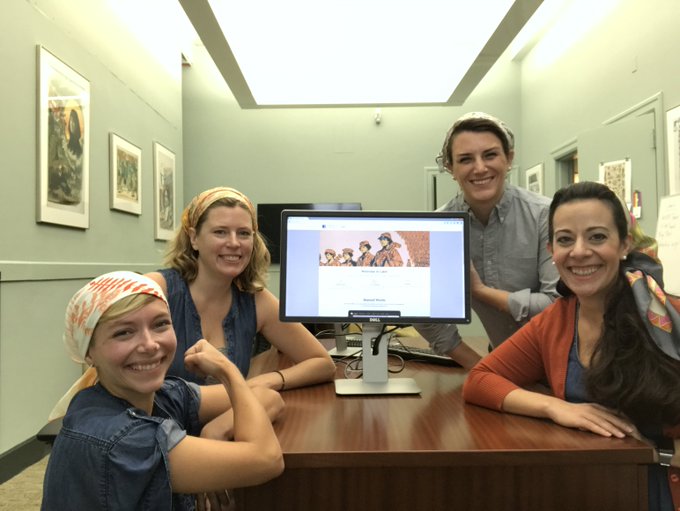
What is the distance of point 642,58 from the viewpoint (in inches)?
138

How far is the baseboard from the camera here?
2.66 metres

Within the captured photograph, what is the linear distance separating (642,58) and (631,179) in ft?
2.55

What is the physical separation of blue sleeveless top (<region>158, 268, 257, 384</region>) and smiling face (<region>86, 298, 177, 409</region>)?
495 mm

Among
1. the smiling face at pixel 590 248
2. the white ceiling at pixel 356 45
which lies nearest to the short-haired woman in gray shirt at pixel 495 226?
the smiling face at pixel 590 248

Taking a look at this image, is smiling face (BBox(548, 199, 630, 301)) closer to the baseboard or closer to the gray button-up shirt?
the gray button-up shirt

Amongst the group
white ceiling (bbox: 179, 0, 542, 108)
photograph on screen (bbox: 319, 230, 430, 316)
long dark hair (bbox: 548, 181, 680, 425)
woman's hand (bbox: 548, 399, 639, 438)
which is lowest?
woman's hand (bbox: 548, 399, 639, 438)

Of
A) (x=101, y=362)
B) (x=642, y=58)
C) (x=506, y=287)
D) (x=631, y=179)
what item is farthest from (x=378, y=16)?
(x=101, y=362)

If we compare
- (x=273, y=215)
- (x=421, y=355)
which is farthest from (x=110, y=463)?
(x=273, y=215)

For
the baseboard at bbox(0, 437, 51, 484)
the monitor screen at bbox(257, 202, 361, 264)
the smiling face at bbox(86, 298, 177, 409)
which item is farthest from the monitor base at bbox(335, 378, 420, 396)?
the monitor screen at bbox(257, 202, 361, 264)

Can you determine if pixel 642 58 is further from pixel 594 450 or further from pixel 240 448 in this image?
pixel 240 448

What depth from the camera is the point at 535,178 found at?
5668mm

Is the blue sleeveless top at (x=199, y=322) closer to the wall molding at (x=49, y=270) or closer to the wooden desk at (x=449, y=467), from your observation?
the wooden desk at (x=449, y=467)

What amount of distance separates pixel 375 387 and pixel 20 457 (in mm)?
2321

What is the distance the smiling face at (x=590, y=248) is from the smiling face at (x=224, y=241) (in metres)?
0.90
